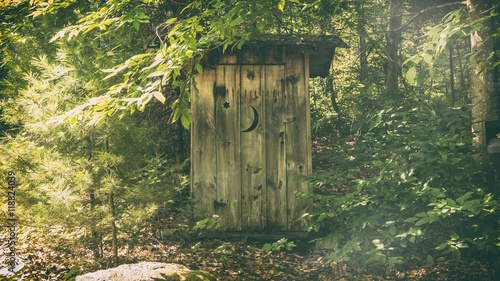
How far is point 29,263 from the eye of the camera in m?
4.00

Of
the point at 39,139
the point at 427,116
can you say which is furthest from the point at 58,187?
the point at 427,116

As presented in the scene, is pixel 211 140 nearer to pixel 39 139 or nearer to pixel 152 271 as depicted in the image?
pixel 39 139

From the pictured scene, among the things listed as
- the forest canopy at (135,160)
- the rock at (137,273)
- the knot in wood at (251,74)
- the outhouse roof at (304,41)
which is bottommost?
the rock at (137,273)

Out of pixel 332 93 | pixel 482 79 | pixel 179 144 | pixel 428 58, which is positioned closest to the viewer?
pixel 428 58

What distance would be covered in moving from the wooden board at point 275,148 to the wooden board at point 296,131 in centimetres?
8

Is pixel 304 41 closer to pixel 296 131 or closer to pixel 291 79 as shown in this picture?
pixel 291 79

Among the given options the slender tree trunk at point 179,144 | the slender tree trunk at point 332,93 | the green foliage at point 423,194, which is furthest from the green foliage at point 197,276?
the slender tree trunk at point 332,93

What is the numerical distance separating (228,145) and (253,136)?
0.41m

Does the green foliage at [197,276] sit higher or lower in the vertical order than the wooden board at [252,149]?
lower

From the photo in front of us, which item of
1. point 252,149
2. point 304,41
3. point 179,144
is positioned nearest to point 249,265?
point 252,149

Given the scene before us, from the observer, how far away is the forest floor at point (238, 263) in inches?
150

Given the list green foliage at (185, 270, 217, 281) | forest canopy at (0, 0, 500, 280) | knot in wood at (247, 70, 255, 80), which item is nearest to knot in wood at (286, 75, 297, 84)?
knot in wood at (247, 70, 255, 80)

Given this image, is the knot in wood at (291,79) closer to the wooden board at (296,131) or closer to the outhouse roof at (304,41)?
the wooden board at (296,131)

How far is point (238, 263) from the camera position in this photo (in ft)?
14.9
